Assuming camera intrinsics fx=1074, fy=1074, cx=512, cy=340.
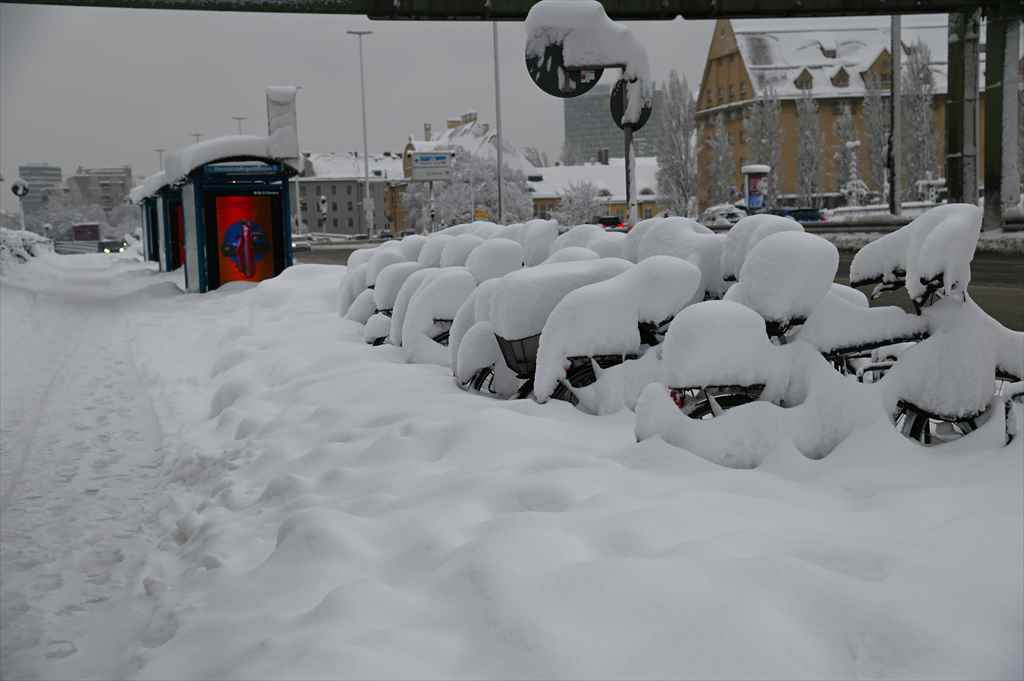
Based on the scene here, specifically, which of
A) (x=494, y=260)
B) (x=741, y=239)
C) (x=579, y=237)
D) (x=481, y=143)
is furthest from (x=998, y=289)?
(x=481, y=143)

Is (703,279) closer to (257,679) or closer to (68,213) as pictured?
(257,679)

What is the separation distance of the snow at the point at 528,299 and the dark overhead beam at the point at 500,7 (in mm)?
12727

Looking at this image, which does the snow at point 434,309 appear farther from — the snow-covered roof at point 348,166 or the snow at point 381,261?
the snow-covered roof at point 348,166

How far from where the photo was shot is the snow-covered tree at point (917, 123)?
69.3 metres

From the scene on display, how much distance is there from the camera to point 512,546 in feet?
12.0

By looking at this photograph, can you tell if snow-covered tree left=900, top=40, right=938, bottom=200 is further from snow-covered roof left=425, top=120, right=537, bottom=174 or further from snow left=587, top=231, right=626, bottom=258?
snow left=587, top=231, right=626, bottom=258

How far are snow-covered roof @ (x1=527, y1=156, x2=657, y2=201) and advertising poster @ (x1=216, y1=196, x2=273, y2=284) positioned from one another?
87.6 metres

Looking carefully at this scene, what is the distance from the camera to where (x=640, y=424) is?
487 cm

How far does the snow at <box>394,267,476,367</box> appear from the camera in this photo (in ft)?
27.3

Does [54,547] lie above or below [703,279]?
below

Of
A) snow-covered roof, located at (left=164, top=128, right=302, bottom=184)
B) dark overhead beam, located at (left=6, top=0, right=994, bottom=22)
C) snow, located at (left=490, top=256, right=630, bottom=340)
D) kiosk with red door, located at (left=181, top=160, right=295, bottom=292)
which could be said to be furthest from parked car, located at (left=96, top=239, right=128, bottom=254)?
snow, located at (left=490, top=256, right=630, bottom=340)

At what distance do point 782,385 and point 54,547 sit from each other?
11.3ft

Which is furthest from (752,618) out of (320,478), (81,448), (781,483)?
(81,448)

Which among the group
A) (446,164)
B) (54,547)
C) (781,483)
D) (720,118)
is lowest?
(54,547)
